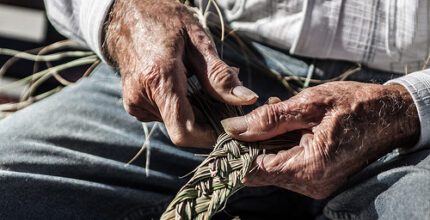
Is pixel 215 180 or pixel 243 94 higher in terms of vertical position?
pixel 243 94

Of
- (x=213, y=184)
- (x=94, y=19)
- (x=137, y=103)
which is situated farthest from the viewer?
(x=94, y=19)

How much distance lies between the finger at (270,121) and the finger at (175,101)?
66mm

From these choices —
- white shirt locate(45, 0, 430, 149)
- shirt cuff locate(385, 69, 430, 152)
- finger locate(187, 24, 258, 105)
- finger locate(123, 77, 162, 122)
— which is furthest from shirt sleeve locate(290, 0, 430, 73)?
finger locate(123, 77, 162, 122)

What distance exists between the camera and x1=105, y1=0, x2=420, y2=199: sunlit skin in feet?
2.76

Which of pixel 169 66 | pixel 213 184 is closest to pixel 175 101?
pixel 169 66

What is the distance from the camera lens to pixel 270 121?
834mm

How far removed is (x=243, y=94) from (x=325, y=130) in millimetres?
167

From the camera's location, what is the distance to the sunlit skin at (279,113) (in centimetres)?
84

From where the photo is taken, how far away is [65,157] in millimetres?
1103

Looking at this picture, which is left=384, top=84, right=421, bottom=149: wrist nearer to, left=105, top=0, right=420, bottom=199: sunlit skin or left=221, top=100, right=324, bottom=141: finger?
left=105, top=0, right=420, bottom=199: sunlit skin

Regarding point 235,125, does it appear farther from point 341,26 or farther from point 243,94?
point 341,26

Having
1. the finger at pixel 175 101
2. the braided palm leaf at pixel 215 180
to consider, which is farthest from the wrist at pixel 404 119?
the finger at pixel 175 101

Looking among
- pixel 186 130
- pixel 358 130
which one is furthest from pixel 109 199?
pixel 358 130

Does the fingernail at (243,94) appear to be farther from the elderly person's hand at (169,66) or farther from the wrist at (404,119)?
the wrist at (404,119)
